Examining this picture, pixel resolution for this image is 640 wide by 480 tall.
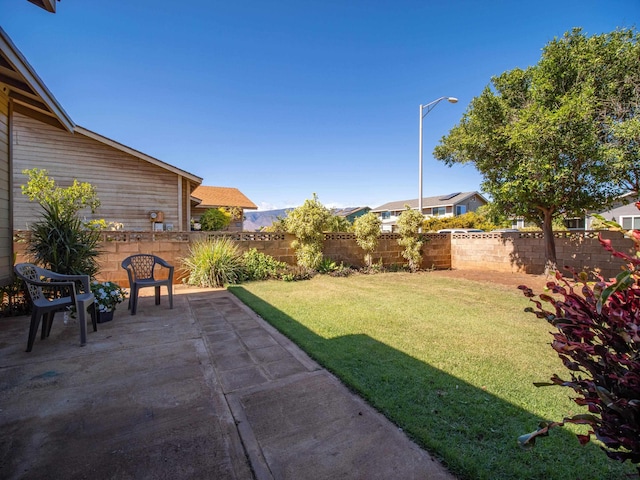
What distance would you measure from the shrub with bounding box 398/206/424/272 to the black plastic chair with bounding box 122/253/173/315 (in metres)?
7.74

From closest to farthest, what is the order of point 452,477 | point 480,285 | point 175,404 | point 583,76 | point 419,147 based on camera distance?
point 452,477
point 175,404
point 583,76
point 480,285
point 419,147

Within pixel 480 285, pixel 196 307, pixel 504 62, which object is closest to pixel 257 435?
pixel 196 307

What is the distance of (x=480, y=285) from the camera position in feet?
26.9

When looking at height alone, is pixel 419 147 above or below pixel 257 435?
above

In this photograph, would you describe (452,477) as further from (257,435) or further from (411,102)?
(411,102)

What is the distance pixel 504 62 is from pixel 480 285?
687 cm

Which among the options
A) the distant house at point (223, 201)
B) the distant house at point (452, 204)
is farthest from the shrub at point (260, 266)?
the distant house at point (452, 204)

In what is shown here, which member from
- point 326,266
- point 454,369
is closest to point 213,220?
point 326,266

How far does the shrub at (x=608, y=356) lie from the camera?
978mm

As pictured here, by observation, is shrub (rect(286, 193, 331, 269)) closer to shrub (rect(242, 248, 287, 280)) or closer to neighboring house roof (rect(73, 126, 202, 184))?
shrub (rect(242, 248, 287, 280))

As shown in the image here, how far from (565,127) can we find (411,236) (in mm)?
5142

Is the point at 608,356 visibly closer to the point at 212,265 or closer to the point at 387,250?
the point at 212,265

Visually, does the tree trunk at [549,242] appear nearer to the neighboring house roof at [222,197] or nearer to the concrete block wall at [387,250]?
the concrete block wall at [387,250]

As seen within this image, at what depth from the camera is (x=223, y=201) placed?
67.7ft
